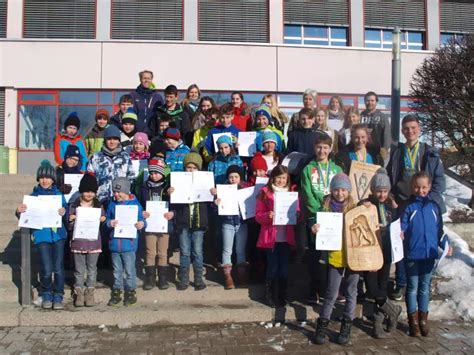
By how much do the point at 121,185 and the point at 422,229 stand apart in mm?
3395

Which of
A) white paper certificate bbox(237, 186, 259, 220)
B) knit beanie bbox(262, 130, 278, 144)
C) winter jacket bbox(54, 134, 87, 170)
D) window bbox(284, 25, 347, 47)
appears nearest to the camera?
white paper certificate bbox(237, 186, 259, 220)

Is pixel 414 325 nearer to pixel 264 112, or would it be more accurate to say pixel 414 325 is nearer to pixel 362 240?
pixel 362 240

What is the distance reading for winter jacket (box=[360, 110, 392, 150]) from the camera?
654 cm

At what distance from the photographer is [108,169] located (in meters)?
5.65

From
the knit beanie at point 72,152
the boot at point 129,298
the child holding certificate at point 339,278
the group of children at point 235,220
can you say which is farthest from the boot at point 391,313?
the knit beanie at point 72,152

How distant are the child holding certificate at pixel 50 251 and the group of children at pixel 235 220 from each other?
0.01m

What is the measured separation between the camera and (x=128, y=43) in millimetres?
17094

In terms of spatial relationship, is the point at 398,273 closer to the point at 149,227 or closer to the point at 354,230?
the point at 354,230

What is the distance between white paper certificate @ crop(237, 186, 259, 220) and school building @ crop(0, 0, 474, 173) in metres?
12.3

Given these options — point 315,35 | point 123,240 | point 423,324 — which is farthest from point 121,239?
point 315,35

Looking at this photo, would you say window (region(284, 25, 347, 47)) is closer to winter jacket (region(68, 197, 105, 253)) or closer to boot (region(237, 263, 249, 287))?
boot (region(237, 263, 249, 287))

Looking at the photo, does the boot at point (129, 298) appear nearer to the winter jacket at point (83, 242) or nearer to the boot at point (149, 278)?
the boot at point (149, 278)

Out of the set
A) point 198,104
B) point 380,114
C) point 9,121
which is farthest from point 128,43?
point 380,114

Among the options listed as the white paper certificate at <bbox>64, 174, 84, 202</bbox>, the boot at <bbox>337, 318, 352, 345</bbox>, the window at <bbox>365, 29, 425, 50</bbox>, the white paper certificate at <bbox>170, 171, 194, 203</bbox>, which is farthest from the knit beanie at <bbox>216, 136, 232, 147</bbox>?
the window at <bbox>365, 29, 425, 50</bbox>
